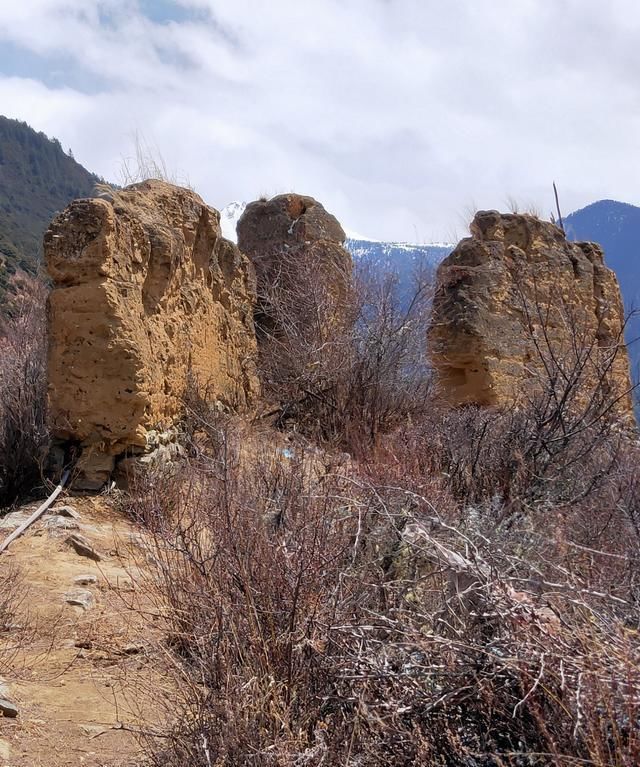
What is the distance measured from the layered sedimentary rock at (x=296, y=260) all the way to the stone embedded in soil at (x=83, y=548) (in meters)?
4.98

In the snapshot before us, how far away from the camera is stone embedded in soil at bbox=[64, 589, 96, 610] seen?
376 centimetres

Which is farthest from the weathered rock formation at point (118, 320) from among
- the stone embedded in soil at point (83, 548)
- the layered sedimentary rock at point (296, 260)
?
the layered sedimentary rock at point (296, 260)

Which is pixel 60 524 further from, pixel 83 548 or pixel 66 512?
pixel 83 548

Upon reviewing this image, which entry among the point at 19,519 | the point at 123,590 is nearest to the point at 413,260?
the point at 19,519

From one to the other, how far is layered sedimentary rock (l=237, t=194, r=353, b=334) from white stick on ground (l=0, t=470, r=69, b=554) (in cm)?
429

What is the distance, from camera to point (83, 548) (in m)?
4.54

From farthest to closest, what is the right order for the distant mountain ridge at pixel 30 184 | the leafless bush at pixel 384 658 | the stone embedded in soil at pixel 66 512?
the distant mountain ridge at pixel 30 184, the stone embedded in soil at pixel 66 512, the leafless bush at pixel 384 658

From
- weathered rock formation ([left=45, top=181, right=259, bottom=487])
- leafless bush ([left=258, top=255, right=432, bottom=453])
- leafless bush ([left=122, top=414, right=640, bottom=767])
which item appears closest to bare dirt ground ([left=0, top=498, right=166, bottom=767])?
leafless bush ([left=122, top=414, right=640, bottom=767])

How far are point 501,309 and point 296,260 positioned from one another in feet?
8.36

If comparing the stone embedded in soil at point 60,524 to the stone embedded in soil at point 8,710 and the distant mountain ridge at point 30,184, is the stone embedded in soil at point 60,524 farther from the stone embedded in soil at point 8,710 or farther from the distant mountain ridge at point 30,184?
the distant mountain ridge at point 30,184

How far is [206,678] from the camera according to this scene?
7.39 ft

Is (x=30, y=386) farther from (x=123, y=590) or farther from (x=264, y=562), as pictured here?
(x=264, y=562)

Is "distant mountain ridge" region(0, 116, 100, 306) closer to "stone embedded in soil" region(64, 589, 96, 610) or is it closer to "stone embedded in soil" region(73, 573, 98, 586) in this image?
"stone embedded in soil" region(73, 573, 98, 586)

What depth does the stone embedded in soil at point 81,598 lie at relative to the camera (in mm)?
3758
